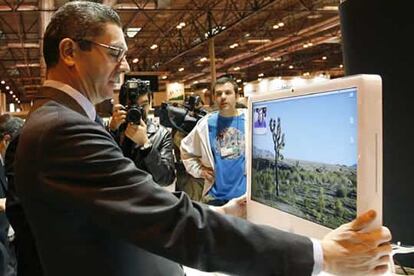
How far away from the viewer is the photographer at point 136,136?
290cm

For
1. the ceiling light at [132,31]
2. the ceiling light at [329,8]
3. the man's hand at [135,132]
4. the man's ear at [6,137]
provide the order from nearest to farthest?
1. the man's hand at [135,132]
2. the man's ear at [6,137]
3. the ceiling light at [329,8]
4. the ceiling light at [132,31]

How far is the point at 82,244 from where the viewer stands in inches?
41.5

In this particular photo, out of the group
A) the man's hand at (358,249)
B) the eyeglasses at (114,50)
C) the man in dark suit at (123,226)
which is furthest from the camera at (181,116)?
the man's hand at (358,249)

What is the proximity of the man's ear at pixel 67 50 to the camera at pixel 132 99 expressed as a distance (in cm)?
167

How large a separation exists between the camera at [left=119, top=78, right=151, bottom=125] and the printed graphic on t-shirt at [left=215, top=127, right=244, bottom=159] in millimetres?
640

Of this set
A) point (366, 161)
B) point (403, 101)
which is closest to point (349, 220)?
point (366, 161)

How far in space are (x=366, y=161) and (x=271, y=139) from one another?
1.44ft

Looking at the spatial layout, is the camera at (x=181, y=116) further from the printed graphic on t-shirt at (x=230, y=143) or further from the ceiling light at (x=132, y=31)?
the ceiling light at (x=132, y=31)

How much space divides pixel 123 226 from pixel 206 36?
1588cm

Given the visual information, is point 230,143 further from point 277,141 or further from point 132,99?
point 277,141

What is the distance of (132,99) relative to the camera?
10.4 feet

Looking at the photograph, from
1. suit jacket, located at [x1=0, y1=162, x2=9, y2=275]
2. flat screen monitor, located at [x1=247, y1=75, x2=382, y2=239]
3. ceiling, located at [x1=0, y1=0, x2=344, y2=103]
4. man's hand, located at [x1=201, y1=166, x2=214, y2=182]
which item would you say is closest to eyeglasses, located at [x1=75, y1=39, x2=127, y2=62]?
flat screen monitor, located at [x1=247, y1=75, x2=382, y2=239]

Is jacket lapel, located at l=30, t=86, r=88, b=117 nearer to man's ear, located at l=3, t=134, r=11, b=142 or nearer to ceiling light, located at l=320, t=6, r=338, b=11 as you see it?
man's ear, located at l=3, t=134, r=11, b=142

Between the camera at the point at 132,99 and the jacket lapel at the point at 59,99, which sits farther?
the camera at the point at 132,99
